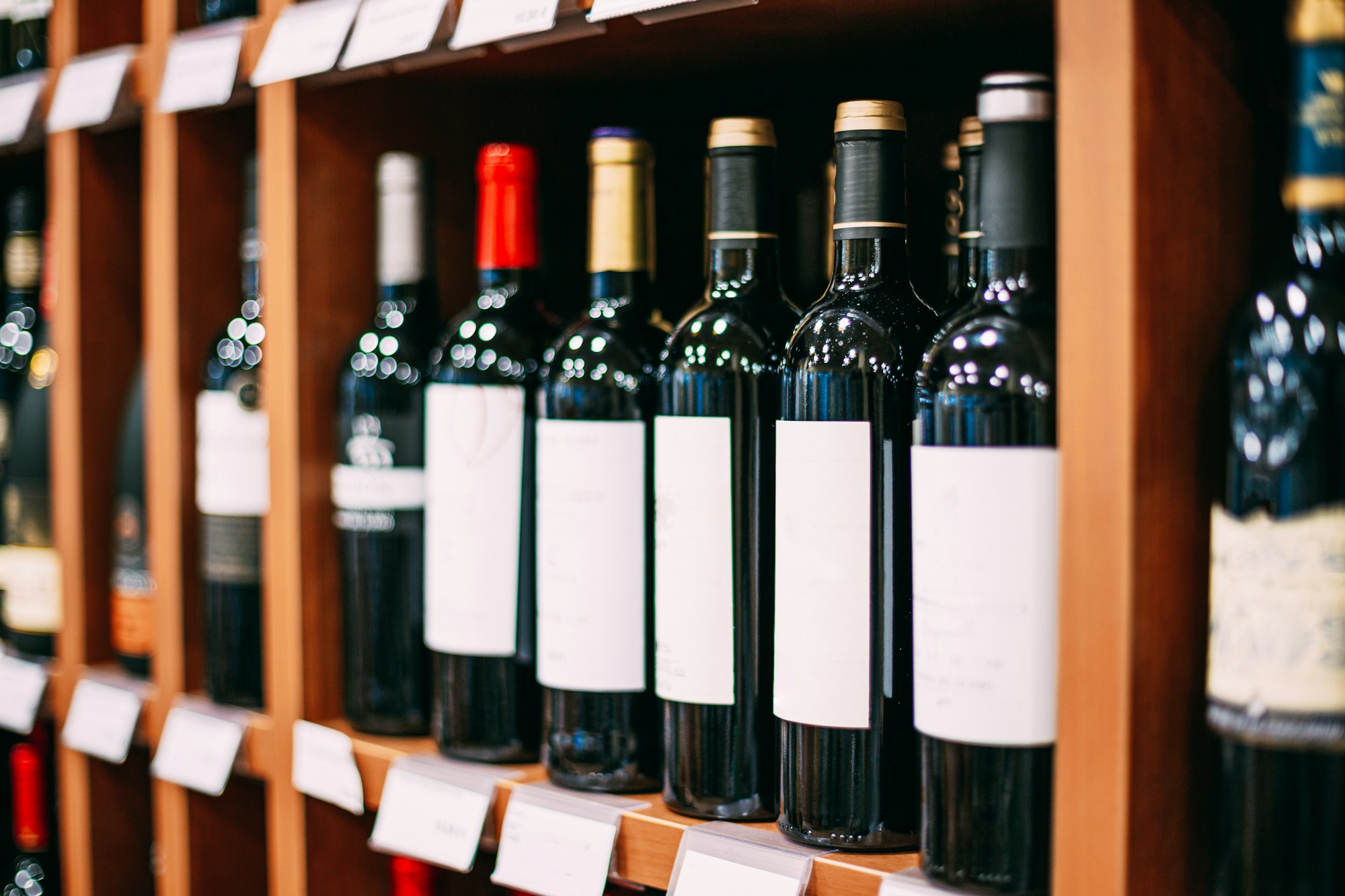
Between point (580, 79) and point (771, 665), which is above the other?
point (580, 79)

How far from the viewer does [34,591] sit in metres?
1.38

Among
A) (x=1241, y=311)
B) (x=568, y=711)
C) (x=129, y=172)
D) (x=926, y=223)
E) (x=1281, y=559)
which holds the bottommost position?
(x=568, y=711)

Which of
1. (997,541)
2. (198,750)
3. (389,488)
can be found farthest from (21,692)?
(997,541)

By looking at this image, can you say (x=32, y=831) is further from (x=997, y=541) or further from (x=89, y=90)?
(x=997, y=541)

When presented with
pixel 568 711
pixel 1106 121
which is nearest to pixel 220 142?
pixel 568 711

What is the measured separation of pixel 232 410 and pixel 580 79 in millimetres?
448

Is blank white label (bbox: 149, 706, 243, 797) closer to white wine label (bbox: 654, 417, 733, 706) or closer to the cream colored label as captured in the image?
white wine label (bbox: 654, 417, 733, 706)

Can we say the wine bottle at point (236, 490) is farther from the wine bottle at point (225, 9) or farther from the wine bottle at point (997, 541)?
the wine bottle at point (997, 541)

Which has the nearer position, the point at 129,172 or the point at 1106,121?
the point at 1106,121

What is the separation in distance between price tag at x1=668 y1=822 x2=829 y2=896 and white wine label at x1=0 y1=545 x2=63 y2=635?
895mm

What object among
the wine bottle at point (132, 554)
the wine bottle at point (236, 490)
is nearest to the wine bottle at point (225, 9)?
the wine bottle at point (236, 490)

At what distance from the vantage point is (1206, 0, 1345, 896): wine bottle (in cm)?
58

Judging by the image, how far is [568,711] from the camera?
2.95 ft

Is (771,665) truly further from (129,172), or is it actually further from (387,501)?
(129,172)
